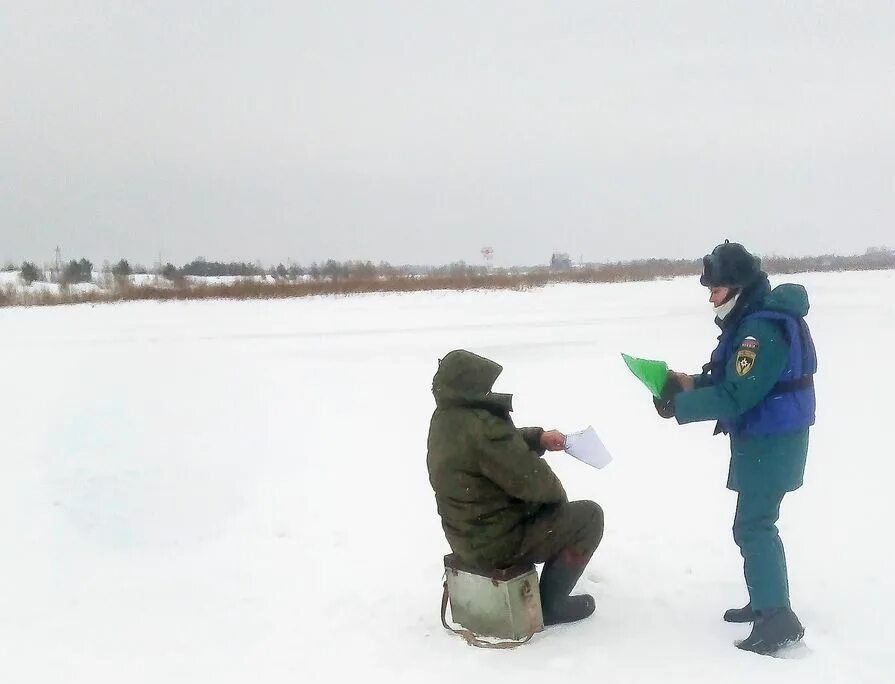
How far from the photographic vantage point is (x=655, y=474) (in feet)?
19.8

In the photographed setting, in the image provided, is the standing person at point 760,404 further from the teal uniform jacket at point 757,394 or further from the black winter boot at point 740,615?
the black winter boot at point 740,615

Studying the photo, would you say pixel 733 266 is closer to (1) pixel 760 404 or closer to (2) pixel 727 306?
(2) pixel 727 306

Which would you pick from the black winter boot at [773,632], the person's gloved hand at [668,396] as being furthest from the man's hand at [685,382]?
the black winter boot at [773,632]

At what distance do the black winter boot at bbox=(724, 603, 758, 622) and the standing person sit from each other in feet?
0.67

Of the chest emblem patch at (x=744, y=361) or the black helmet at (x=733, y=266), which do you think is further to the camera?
the black helmet at (x=733, y=266)

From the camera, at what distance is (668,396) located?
10.7ft

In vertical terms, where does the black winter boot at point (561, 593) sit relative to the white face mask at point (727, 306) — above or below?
below

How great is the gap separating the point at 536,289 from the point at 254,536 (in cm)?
3380

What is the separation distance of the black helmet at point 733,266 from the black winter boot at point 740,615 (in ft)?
5.28

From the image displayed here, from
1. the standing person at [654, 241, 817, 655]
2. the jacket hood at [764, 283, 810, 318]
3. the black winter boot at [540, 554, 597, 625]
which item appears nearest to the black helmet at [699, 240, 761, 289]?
the standing person at [654, 241, 817, 655]

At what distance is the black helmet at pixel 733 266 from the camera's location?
3.16 meters

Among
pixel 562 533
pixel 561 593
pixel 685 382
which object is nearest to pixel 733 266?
pixel 685 382

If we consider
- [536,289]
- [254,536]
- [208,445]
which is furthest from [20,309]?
[254,536]

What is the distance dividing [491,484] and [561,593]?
2.46 feet
